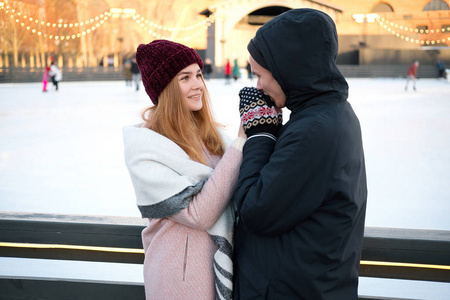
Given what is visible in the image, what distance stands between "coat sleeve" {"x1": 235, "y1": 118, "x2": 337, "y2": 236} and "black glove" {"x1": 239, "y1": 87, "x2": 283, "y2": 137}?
11 cm

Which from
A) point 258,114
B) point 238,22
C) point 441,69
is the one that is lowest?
point 441,69

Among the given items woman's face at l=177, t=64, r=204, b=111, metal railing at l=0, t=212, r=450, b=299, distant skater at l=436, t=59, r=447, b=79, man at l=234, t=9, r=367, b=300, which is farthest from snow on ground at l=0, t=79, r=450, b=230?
distant skater at l=436, t=59, r=447, b=79

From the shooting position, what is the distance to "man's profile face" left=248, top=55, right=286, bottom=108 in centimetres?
123

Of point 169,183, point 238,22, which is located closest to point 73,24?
point 238,22

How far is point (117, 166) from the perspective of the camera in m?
5.93

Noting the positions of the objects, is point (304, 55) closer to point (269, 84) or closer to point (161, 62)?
point (269, 84)

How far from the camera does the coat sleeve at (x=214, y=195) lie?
4.48 ft

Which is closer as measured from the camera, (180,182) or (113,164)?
(180,182)

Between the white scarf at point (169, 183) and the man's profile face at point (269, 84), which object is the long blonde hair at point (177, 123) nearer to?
the white scarf at point (169, 183)

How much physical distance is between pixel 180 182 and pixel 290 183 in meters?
0.38

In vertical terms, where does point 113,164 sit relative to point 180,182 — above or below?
below

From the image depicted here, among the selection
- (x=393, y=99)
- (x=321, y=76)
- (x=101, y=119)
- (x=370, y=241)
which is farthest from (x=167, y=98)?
(x=393, y=99)

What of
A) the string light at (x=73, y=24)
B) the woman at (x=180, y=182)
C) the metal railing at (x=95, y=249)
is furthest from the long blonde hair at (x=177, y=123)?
the string light at (x=73, y=24)

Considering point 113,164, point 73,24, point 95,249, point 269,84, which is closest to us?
point 269,84
